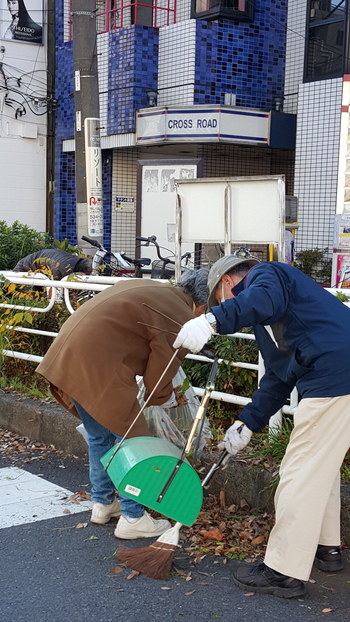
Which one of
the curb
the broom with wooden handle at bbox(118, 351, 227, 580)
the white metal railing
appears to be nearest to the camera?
the broom with wooden handle at bbox(118, 351, 227, 580)

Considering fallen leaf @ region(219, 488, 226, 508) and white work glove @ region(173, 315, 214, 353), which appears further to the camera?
fallen leaf @ region(219, 488, 226, 508)

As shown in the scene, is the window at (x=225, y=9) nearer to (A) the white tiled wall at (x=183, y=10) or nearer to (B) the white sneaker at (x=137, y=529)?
(A) the white tiled wall at (x=183, y=10)

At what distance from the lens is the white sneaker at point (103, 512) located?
14.5 feet

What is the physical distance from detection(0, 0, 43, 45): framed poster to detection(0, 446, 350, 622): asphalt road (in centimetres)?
1363

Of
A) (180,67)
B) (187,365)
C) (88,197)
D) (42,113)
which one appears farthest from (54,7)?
(187,365)

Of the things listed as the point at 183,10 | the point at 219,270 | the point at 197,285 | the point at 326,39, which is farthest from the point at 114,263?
the point at 183,10

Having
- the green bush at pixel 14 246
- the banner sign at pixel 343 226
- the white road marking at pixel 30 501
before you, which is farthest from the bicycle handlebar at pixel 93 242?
the white road marking at pixel 30 501

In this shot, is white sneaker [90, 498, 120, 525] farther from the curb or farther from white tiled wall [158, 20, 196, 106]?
white tiled wall [158, 20, 196, 106]

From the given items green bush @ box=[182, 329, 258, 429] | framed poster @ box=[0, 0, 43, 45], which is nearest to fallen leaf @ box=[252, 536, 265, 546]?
green bush @ box=[182, 329, 258, 429]

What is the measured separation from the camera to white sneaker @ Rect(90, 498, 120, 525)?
4414mm

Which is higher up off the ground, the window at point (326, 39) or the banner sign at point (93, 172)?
the window at point (326, 39)

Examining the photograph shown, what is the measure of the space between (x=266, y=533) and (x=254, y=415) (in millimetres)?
760

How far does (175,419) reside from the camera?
4.84 metres

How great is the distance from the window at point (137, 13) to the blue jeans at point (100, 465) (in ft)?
38.2
